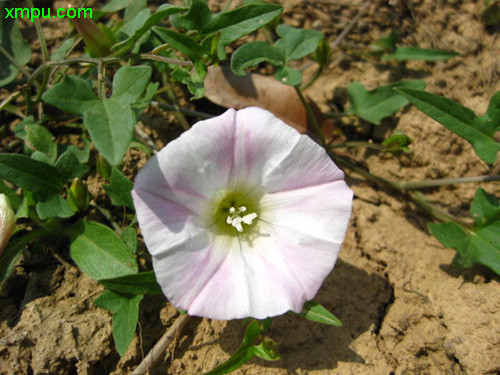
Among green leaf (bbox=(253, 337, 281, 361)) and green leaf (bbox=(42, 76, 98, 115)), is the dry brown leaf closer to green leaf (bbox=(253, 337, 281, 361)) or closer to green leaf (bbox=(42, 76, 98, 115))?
green leaf (bbox=(42, 76, 98, 115))

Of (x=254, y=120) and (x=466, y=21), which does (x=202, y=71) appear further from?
(x=466, y=21)

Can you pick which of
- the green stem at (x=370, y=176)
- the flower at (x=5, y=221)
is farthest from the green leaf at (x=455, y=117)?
the flower at (x=5, y=221)

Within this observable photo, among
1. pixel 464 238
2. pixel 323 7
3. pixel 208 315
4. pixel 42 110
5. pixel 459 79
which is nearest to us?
pixel 208 315

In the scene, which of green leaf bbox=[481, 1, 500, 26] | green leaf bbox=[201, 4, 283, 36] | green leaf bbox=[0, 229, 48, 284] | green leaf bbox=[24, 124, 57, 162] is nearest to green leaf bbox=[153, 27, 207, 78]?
green leaf bbox=[201, 4, 283, 36]

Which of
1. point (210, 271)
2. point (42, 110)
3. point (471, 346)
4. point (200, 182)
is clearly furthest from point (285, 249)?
point (42, 110)

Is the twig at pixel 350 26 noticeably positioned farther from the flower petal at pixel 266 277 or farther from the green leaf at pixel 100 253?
the green leaf at pixel 100 253

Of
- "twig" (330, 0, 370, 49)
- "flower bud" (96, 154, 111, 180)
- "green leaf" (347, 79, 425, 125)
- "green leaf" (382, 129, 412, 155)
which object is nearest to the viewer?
"flower bud" (96, 154, 111, 180)
